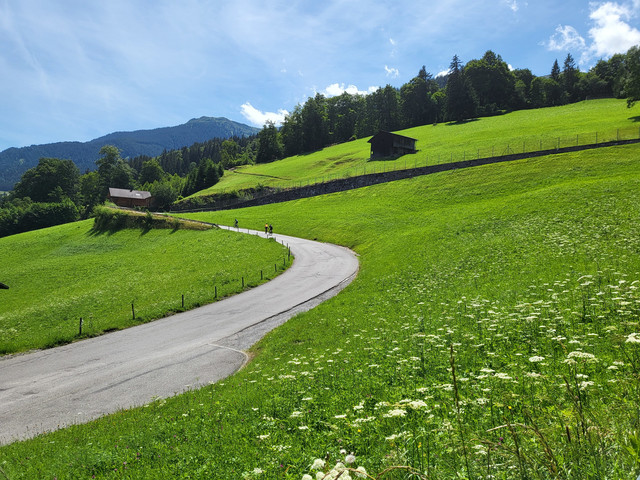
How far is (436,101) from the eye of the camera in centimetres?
14012

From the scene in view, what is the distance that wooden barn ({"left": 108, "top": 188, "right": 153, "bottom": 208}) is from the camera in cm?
11994

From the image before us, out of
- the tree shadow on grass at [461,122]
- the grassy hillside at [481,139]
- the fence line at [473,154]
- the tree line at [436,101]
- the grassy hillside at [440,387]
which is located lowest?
the grassy hillside at [440,387]

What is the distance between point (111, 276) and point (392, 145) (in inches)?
2963

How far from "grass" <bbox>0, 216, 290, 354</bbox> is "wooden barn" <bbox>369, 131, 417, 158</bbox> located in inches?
2199

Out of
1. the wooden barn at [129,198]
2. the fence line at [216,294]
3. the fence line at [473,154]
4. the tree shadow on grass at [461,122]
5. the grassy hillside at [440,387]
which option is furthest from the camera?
the wooden barn at [129,198]

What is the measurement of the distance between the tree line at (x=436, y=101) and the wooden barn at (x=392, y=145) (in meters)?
47.4

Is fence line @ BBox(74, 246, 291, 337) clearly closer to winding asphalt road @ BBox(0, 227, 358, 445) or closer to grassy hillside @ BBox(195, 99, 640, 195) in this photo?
winding asphalt road @ BBox(0, 227, 358, 445)

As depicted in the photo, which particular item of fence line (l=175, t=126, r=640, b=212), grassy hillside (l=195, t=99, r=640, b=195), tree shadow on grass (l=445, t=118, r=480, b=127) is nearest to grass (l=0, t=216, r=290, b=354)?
fence line (l=175, t=126, r=640, b=212)

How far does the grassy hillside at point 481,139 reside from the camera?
67.0 meters

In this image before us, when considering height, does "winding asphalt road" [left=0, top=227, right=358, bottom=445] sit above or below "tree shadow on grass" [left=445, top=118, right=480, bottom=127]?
below

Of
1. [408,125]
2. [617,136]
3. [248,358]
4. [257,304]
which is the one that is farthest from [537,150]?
[408,125]

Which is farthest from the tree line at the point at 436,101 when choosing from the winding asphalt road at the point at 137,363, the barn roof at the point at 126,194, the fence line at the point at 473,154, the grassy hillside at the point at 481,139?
the winding asphalt road at the point at 137,363

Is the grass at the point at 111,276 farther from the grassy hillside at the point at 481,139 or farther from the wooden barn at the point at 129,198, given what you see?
the wooden barn at the point at 129,198

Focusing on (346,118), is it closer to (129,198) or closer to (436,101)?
(436,101)
